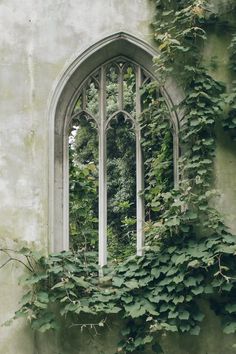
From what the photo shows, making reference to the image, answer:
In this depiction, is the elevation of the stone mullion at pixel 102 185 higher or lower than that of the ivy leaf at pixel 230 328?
higher

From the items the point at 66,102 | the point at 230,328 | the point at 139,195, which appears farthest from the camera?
the point at 66,102

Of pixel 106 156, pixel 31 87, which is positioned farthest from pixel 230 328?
pixel 31 87

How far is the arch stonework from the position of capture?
8883 mm

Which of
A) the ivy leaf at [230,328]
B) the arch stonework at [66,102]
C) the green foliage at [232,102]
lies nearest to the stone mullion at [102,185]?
the arch stonework at [66,102]

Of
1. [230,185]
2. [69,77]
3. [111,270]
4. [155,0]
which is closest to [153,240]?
[111,270]

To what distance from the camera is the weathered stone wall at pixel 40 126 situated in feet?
27.9

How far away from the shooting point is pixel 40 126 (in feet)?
29.4

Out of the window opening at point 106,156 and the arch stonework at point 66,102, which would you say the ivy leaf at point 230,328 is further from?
the arch stonework at point 66,102

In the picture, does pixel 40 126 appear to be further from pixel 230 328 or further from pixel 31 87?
pixel 230 328

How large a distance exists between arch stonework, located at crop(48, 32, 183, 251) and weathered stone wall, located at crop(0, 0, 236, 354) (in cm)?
7

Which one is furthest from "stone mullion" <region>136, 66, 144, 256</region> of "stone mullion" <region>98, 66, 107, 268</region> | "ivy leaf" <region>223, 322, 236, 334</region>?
"ivy leaf" <region>223, 322, 236, 334</region>

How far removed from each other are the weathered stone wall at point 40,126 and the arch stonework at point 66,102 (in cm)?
7

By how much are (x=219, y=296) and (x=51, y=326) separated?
6.44 feet

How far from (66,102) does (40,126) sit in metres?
0.48
